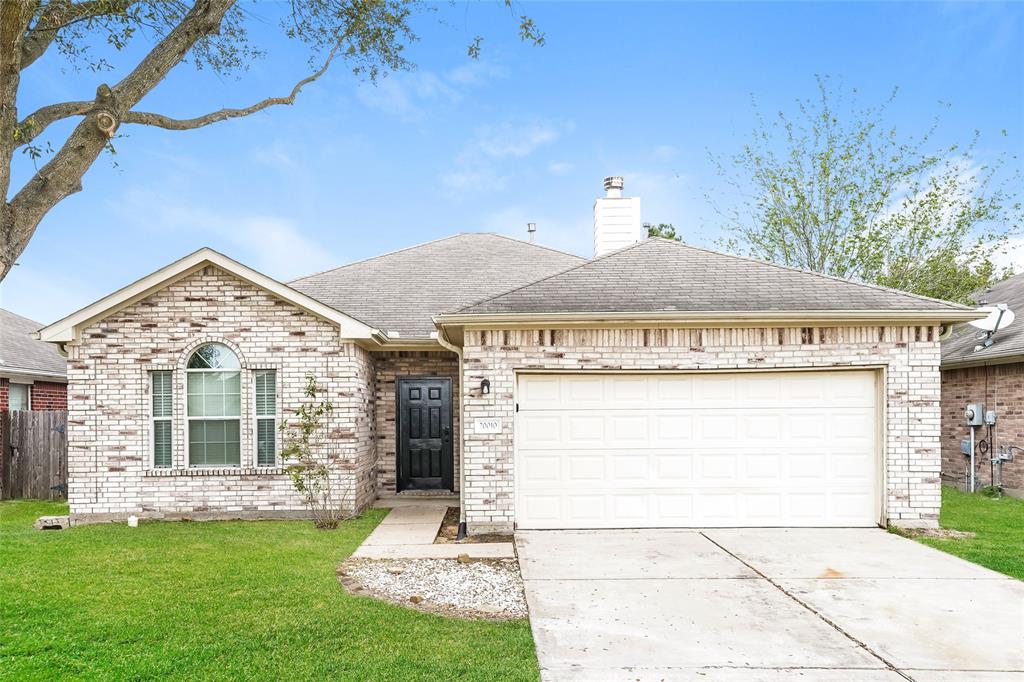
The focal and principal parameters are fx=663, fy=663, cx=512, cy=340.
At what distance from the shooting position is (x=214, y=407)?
9781 mm

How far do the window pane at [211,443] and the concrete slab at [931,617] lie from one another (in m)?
7.67

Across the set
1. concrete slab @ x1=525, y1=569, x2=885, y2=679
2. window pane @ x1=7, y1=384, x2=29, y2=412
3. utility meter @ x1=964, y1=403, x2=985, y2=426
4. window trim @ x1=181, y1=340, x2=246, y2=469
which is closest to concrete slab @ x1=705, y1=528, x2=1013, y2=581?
concrete slab @ x1=525, y1=569, x2=885, y2=679

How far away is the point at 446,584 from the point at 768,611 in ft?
9.28

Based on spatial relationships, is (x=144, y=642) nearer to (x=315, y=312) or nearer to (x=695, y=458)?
(x=315, y=312)

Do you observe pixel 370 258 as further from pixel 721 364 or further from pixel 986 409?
pixel 986 409

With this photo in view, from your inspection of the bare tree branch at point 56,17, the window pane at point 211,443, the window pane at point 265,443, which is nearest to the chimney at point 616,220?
the window pane at point 265,443

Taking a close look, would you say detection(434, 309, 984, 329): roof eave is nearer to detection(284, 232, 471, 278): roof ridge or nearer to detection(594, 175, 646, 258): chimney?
detection(594, 175, 646, 258): chimney

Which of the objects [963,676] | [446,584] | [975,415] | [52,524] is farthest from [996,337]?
[52,524]

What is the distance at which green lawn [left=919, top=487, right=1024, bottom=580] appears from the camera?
23.0ft

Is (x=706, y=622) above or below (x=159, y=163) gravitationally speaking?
below

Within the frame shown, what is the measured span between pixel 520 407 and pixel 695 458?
2399mm

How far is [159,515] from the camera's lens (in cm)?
962

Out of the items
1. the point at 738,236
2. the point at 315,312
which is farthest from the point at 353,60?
the point at 738,236

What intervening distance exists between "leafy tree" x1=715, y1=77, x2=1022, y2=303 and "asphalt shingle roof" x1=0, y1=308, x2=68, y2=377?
1920 centimetres
